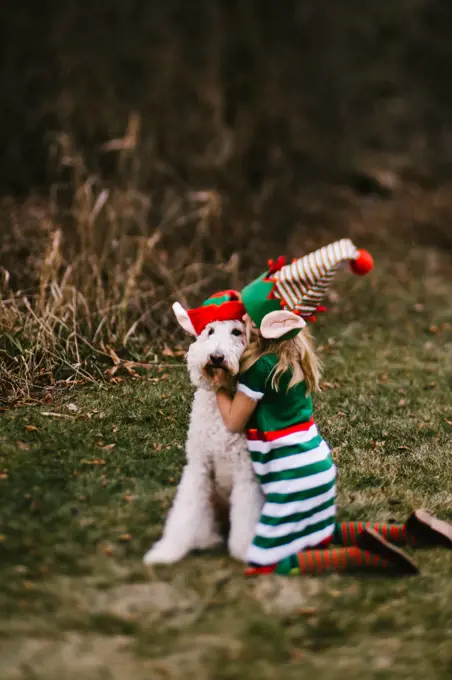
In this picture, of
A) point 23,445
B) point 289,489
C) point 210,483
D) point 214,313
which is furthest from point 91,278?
point 289,489

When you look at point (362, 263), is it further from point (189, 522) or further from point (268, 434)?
point (189, 522)

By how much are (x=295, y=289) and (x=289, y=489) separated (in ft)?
2.88

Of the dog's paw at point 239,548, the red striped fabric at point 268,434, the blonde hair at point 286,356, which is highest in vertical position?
the blonde hair at point 286,356

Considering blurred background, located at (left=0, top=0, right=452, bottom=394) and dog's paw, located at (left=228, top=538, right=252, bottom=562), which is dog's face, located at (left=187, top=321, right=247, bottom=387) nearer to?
dog's paw, located at (left=228, top=538, right=252, bottom=562)

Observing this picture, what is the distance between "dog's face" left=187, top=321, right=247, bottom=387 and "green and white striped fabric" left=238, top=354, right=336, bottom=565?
0.42 feet

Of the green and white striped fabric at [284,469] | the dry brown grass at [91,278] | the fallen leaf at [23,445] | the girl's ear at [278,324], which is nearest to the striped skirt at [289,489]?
→ the green and white striped fabric at [284,469]

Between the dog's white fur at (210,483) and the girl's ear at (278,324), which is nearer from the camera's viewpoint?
the girl's ear at (278,324)

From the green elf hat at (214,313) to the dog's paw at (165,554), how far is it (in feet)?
3.15

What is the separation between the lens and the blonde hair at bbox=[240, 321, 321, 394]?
370cm

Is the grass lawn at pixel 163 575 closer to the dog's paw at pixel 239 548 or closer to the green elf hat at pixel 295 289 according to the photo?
the dog's paw at pixel 239 548

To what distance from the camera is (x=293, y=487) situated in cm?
370

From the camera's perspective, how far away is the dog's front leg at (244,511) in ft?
12.1

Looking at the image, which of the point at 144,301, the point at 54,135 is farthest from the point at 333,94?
the point at 144,301

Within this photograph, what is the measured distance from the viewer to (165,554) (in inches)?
144
